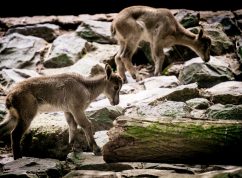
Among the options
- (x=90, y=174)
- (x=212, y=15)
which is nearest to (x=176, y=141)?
(x=90, y=174)

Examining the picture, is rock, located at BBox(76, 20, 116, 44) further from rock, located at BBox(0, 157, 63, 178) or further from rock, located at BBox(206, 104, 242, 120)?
rock, located at BBox(0, 157, 63, 178)

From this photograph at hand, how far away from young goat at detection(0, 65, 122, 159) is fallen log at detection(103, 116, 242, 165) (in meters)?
0.93

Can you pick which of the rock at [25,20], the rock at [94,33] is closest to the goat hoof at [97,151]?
the rock at [94,33]

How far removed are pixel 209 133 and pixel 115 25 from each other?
17.7ft

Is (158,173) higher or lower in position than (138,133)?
lower

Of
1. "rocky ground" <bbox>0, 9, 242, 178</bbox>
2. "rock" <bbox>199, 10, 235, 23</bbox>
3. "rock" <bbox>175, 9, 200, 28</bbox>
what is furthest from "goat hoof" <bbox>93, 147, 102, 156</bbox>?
"rock" <bbox>199, 10, 235, 23</bbox>

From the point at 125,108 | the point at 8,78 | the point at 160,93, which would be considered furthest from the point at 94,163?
the point at 8,78

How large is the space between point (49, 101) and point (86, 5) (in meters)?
9.02

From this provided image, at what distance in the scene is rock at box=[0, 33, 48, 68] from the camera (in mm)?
A: 12102

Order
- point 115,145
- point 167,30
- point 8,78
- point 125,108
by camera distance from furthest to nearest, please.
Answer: point 167,30
point 8,78
point 125,108
point 115,145

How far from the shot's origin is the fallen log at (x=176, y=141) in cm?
609

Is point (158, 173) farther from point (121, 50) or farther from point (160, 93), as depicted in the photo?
point (121, 50)

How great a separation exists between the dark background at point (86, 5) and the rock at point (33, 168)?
9630mm

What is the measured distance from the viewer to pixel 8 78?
34.7 feet
